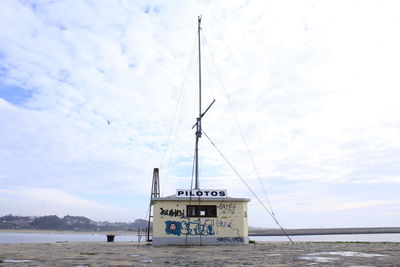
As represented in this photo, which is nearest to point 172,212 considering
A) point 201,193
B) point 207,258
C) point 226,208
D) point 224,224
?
point 201,193

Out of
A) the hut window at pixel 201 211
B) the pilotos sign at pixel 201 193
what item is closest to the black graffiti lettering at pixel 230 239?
the hut window at pixel 201 211

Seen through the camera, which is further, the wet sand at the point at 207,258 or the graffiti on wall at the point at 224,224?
the graffiti on wall at the point at 224,224

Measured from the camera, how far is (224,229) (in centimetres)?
2656

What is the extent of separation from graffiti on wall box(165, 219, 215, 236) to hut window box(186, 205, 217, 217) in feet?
1.64

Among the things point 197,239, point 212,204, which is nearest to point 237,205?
point 212,204

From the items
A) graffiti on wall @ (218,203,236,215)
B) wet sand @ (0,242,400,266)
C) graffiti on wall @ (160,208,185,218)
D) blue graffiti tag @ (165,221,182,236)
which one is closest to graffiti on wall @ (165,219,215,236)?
blue graffiti tag @ (165,221,182,236)

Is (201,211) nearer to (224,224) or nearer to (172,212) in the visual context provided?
(224,224)

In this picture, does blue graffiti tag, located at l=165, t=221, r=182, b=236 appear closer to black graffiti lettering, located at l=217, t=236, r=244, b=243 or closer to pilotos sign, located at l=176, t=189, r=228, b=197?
pilotos sign, located at l=176, t=189, r=228, b=197

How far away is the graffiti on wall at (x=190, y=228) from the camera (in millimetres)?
25984

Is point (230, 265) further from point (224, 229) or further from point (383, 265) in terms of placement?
point (224, 229)

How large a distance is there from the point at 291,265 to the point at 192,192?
15.7m

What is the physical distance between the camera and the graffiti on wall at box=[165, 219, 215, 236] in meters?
26.0

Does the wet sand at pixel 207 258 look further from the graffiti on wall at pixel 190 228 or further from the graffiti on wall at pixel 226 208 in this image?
the graffiti on wall at pixel 226 208

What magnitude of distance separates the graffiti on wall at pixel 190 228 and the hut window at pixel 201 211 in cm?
50
